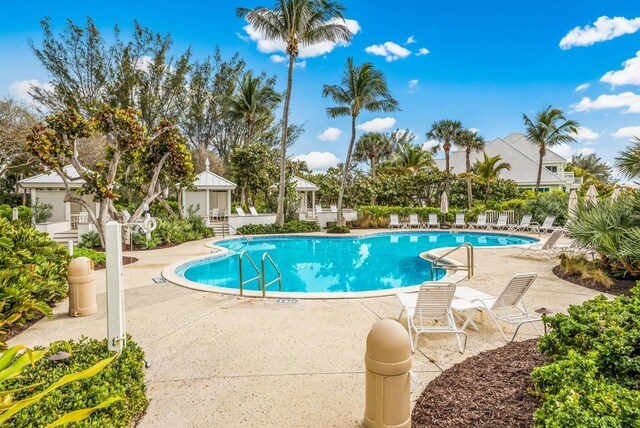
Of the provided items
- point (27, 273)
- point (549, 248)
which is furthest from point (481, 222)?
point (27, 273)

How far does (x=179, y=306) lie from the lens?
602 centimetres

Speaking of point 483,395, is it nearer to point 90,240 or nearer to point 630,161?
point 630,161

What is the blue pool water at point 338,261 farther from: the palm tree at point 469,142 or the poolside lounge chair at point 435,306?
the palm tree at point 469,142

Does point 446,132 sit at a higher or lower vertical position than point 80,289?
higher

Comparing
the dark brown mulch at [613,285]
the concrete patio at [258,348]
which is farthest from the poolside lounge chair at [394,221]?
the concrete patio at [258,348]

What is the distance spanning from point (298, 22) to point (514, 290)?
54.6ft

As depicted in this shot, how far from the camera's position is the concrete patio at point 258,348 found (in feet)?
9.76

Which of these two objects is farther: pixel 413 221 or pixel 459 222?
pixel 413 221

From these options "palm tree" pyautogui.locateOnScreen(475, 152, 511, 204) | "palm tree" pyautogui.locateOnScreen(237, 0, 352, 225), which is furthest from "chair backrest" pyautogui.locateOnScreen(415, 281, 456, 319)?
"palm tree" pyautogui.locateOnScreen(475, 152, 511, 204)

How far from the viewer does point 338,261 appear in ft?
41.3

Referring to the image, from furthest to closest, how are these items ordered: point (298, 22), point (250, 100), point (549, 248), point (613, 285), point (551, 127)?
point (551, 127)
point (250, 100)
point (298, 22)
point (549, 248)
point (613, 285)

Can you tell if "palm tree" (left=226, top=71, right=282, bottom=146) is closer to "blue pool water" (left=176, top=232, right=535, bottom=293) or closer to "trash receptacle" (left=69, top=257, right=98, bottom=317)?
"blue pool water" (left=176, top=232, right=535, bottom=293)

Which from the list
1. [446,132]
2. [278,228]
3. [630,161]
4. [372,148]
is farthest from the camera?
[372,148]

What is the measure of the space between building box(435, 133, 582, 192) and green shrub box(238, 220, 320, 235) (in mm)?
18099
